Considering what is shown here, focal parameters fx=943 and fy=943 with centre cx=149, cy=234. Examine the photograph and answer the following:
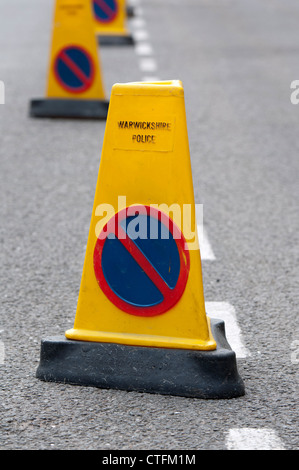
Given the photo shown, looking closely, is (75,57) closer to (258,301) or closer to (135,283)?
(258,301)

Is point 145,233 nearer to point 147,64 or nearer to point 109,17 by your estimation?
point 147,64

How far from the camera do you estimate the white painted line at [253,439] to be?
9.44ft

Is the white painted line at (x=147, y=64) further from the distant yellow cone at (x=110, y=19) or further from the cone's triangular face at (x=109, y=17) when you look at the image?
the cone's triangular face at (x=109, y=17)

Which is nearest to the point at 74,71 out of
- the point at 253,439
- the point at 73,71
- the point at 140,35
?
the point at 73,71

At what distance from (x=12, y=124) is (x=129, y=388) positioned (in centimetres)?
528

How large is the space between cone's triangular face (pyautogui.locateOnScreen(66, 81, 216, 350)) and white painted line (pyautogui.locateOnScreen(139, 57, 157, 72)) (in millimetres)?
7731

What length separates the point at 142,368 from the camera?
328 centimetres

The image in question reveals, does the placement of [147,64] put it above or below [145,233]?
above

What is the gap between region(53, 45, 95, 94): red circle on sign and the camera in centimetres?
851

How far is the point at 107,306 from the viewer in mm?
3352

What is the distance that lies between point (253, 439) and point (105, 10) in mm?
11740

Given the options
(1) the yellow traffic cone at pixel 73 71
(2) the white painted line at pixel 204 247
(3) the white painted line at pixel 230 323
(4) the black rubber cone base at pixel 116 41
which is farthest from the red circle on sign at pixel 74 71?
(4) the black rubber cone base at pixel 116 41

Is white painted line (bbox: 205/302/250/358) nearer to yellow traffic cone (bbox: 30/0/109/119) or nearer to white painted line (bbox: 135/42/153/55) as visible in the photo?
yellow traffic cone (bbox: 30/0/109/119)

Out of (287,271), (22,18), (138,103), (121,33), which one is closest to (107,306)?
(138,103)
